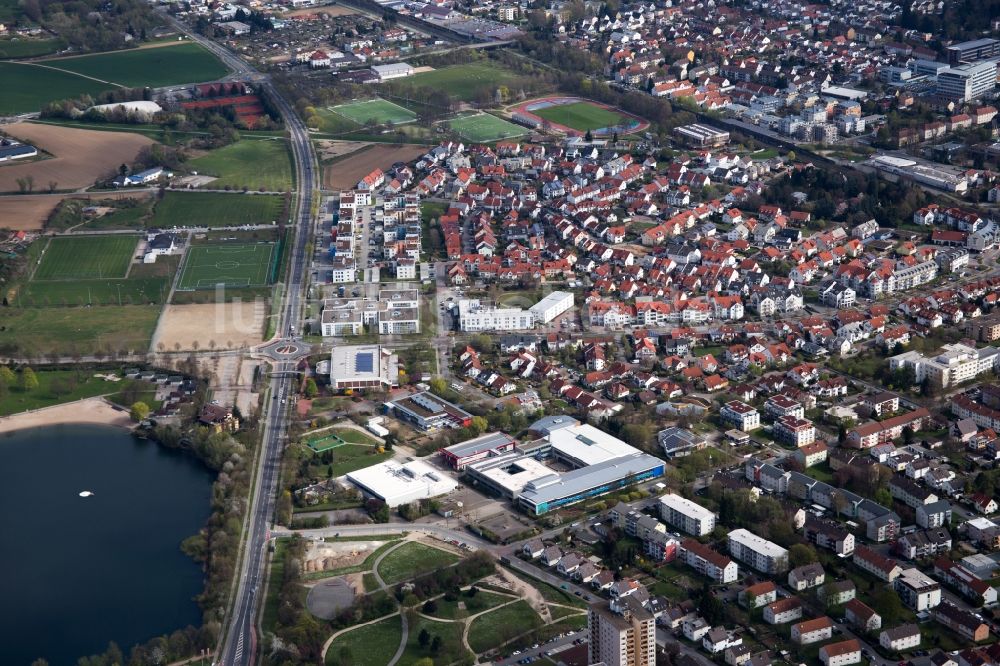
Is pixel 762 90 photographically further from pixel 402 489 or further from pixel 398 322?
pixel 402 489

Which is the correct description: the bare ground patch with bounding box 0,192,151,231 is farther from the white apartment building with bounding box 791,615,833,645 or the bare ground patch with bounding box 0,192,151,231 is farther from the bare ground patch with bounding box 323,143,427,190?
the white apartment building with bounding box 791,615,833,645

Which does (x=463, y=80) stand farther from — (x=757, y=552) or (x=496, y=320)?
(x=757, y=552)

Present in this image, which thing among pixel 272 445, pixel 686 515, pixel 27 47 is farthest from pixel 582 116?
pixel 686 515

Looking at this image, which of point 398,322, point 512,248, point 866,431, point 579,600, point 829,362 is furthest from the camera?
point 512,248

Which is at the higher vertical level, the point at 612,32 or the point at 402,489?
the point at 612,32

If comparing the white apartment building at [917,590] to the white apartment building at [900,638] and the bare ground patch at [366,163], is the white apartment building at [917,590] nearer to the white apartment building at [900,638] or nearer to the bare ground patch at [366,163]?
the white apartment building at [900,638]

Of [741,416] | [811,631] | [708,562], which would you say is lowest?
[811,631]

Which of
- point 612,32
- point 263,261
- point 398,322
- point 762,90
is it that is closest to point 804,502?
point 398,322
